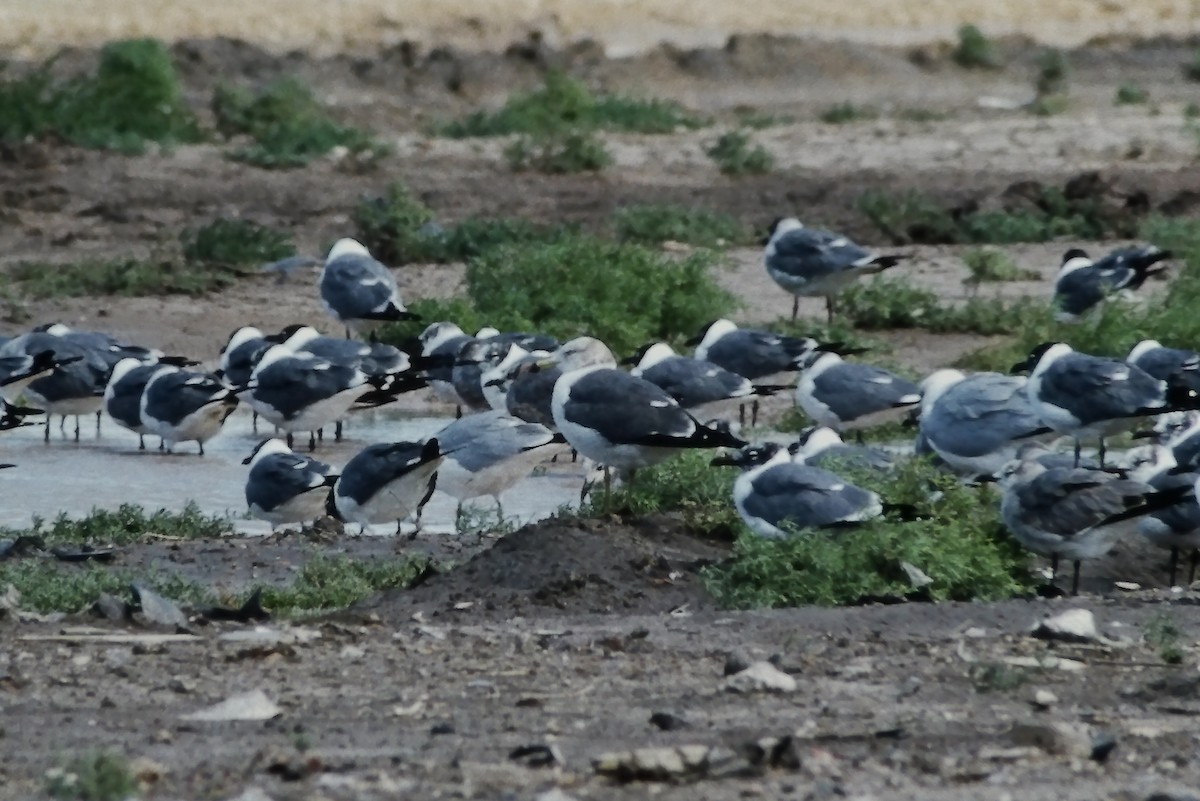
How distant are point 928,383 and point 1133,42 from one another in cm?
2682

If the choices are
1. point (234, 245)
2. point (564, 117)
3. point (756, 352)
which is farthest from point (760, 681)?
point (564, 117)

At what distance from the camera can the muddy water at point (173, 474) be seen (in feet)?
39.9

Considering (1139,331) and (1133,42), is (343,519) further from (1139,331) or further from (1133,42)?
(1133,42)

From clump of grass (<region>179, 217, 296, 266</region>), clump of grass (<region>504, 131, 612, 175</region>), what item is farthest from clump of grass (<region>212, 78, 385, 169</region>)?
clump of grass (<region>179, 217, 296, 266</region>)

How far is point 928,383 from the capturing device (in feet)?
41.3

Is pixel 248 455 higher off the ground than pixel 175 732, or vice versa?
pixel 175 732

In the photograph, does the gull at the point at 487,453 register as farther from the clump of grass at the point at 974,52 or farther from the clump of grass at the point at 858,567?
the clump of grass at the point at 974,52

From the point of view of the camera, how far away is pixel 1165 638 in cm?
757

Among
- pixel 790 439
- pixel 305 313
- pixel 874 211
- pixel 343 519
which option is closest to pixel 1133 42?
pixel 874 211

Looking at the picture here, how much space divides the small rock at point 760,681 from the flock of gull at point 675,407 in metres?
2.39

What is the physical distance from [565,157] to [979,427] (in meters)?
12.2

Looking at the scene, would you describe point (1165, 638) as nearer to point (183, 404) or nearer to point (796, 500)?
point (796, 500)

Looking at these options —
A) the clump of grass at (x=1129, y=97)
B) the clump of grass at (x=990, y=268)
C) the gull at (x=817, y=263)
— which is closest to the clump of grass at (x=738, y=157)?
the clump of grass at (x=990, y=268)

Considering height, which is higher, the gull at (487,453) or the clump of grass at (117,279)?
the gull at (487,453)
